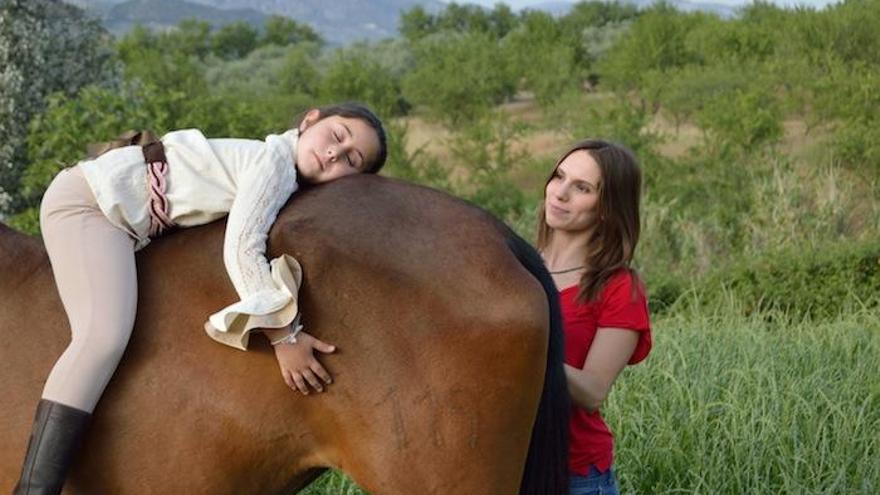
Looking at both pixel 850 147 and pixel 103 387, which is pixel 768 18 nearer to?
pixel 850 147

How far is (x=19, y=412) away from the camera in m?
2.51

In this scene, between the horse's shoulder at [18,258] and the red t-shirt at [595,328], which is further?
the red t-shirt at [595,328]

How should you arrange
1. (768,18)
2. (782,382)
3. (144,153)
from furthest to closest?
1. (768,18)
2. (782,382)
3. (144,153)

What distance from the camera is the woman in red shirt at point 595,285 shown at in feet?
9.30

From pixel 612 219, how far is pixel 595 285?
190 millimetres

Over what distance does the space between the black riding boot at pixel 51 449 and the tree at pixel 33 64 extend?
9.23 meters

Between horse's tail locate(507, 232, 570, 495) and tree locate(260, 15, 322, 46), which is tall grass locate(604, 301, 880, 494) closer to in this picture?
horse's tail locate(507, 232, 570, 495)

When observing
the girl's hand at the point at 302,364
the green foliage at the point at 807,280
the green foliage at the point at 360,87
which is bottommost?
the green foliage at the point at 360,87

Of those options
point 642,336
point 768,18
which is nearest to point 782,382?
point 642,336

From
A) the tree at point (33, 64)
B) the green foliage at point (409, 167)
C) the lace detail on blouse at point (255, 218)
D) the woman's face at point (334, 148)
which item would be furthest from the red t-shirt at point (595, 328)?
the green foliage at point (409, 167)

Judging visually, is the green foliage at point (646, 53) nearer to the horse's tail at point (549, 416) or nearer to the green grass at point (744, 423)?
the green grass at point (744, 423)

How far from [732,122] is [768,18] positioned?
1289 centimetres

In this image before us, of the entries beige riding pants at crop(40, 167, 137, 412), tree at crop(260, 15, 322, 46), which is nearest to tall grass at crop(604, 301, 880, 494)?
beige riding pants at crop(40, 167, 137, 412)

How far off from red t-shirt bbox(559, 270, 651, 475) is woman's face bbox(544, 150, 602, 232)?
0.18 meters
